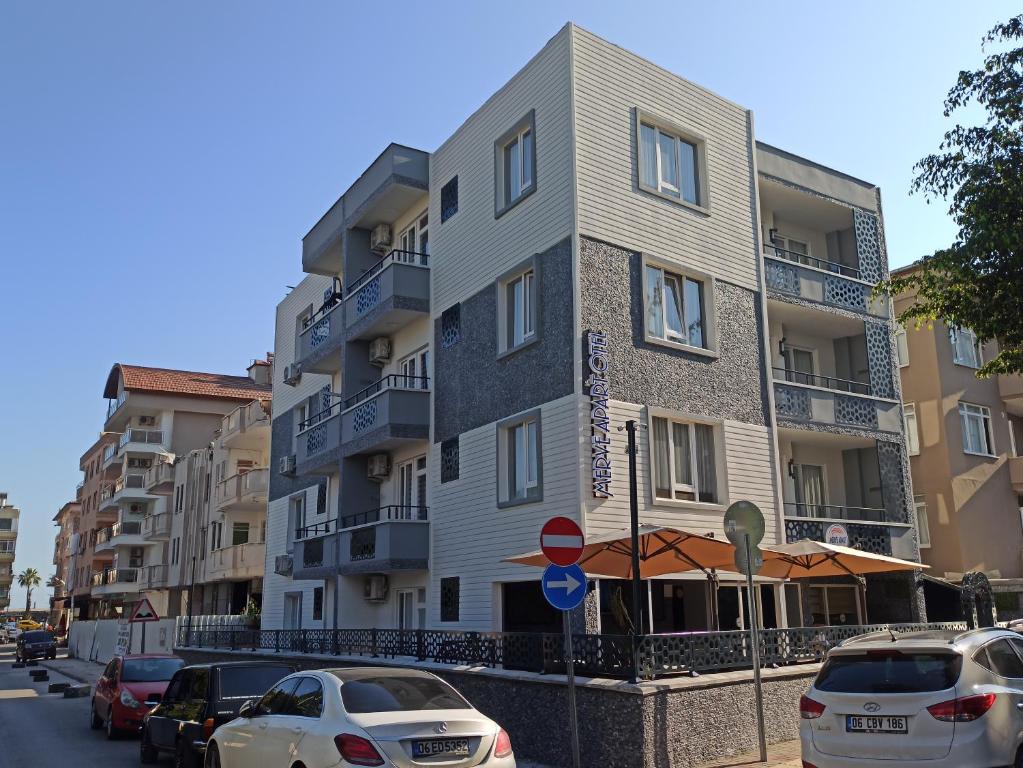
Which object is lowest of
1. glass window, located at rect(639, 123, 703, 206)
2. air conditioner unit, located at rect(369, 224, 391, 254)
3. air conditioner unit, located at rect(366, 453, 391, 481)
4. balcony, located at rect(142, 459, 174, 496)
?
air conditioner unit, located at rect(366, 453, 391, 481)

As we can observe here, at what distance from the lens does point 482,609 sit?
1778 cm

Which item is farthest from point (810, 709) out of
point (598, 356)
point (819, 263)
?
point (819, 263)

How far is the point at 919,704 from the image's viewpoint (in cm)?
789

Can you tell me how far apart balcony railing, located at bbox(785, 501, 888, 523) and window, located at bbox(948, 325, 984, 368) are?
7300mm

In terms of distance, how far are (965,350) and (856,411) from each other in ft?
25.2

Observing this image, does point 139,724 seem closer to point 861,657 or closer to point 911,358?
point 861,657

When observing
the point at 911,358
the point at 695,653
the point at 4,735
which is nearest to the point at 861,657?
the point at 695,653

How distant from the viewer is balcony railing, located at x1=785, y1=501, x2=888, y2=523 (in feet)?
66.9

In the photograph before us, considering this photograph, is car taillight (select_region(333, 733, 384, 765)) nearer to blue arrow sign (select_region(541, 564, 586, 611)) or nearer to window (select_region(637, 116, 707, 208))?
blue arrow sign (select_region(541, 564, 586, 611))

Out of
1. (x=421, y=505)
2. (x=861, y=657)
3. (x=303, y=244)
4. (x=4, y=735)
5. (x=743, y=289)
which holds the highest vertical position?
(x=303, y=244)

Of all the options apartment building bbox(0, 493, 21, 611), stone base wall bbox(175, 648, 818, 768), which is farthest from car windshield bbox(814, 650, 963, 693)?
apartment building bbox(0, 493, 21, 611)

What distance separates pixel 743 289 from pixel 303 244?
1421 centimetres

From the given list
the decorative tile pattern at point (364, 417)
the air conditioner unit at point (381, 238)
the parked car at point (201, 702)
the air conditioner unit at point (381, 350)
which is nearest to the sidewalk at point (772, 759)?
the parked car at point (201, 702)

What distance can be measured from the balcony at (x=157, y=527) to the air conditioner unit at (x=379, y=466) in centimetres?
3169
